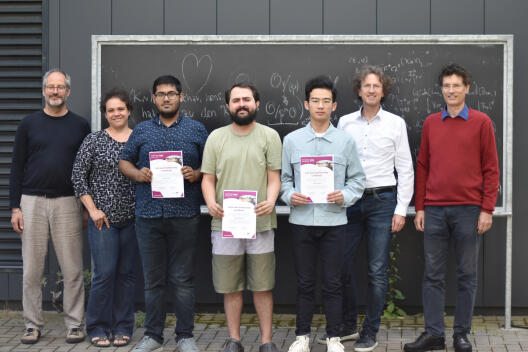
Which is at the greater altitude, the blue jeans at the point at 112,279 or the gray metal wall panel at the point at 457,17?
the gray metal wall panel at the point at 457,17

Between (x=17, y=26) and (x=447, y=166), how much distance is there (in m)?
4.17

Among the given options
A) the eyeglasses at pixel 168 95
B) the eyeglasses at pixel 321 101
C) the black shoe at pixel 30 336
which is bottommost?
the black shoe at pixel 30 336

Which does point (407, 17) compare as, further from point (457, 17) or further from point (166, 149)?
point (166, 149)

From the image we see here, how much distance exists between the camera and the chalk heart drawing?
5844mm

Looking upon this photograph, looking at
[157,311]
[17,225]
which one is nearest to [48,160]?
[17,225]

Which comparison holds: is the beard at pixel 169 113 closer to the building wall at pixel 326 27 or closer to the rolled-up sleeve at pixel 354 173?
the rolled-up sleeve at pixel 354 173

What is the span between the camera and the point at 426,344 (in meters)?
5.07

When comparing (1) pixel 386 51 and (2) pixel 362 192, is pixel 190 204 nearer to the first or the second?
(2) pixel 362 192

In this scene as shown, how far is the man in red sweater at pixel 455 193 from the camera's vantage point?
491cm

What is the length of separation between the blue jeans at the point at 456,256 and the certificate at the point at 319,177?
882 millimetres

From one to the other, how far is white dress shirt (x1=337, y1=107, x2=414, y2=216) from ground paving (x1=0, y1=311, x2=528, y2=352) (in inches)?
47.7

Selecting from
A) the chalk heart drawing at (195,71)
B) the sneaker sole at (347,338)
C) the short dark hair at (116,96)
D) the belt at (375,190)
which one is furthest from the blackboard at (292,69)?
the sneaker sole at (347,338)

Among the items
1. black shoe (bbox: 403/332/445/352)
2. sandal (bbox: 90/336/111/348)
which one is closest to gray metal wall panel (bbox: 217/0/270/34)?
sandal (bbox: 90/336/111/348)

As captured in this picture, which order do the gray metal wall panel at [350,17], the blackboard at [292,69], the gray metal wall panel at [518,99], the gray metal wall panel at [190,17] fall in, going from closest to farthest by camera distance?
1. the blackboard at [292,69]
2. the gray metal wall panel at [518,99]
3. the gray metal wall panel at [350,17]
4. the gray metal wall panel at [190,17]
